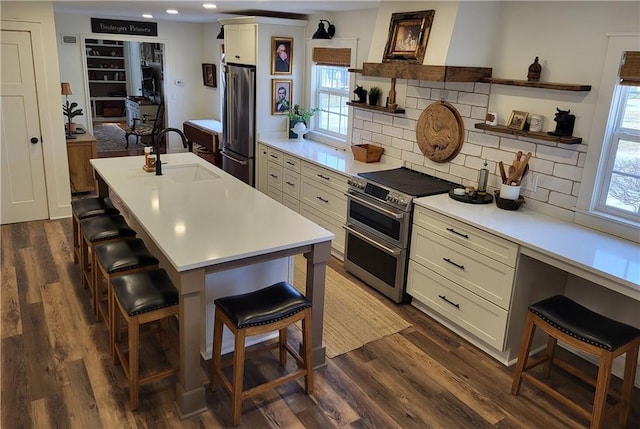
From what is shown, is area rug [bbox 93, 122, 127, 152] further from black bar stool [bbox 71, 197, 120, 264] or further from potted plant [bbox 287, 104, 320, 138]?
black bar stool [bbox 71, 197, 120, 264]

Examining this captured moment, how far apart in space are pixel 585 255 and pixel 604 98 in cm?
95

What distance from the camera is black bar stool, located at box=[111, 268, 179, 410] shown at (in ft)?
7.79

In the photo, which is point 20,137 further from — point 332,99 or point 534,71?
point 534,71

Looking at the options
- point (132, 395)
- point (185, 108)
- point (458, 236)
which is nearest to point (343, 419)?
point (132, 395)

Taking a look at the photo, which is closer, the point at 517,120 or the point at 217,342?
the point at 217,342

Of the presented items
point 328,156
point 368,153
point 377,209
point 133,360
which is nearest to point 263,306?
point 133,360

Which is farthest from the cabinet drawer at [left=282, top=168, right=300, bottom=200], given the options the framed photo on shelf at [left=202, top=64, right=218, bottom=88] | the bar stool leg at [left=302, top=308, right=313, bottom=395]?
the framed photo on shelf at [left=202, top=64, right=218, bottom=88]

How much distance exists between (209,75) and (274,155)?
3.56m

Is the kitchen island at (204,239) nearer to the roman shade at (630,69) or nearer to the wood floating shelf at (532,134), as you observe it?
the wood floating shelf at (532,134)

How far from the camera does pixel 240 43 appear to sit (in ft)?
18.4

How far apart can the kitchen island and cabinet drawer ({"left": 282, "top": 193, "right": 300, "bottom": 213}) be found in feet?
4.76

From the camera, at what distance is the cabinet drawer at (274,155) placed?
5212 millimetres

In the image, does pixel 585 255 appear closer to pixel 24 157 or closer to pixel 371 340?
pixel 371 340

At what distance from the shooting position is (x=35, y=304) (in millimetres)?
3475
